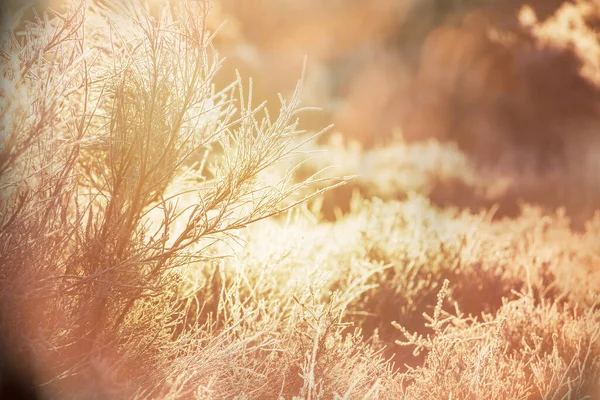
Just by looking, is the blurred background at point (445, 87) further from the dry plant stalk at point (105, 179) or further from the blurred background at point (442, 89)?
the dry plant stalk at point (105, 179)

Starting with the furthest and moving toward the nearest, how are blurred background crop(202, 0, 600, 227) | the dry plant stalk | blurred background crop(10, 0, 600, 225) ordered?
1. blurred background crop(202, 0, 600, 227)
2. blurred background crop(10, 0, 600, 225)
3. the dry plant stalk

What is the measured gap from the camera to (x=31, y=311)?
2.94 m

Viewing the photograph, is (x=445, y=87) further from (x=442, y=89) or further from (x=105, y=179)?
(x=105, y=179)

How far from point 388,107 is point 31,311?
1339cm

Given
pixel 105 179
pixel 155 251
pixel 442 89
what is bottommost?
pixel 155 251

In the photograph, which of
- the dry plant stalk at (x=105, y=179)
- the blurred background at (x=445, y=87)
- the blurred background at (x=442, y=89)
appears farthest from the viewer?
the blurred background at (x=445, y=87)

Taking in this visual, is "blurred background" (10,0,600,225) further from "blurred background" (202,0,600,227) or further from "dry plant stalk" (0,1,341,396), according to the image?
"dry plant stalk" (0,1,341,396)

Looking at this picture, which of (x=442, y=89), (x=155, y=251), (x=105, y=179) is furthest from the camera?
(x=442, y=89)

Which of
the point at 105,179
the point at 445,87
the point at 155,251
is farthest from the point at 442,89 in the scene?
the point at 105,179

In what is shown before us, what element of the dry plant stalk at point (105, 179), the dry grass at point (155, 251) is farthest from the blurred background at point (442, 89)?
the dry plant stalk at point (105, 179)

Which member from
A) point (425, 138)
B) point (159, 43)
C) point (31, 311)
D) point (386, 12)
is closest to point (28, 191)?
point (31, 311)

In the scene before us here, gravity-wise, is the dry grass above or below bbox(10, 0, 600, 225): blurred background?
below

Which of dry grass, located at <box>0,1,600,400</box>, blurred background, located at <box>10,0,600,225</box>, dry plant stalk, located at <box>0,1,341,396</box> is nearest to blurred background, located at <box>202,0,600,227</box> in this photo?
blurred background, located at <box>10,0,600,225</box>

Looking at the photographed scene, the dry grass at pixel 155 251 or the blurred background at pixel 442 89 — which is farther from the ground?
the blurred background at pixel 442 89
